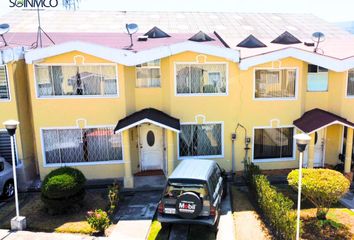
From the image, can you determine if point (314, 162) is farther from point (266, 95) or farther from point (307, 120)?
point (266, 95)

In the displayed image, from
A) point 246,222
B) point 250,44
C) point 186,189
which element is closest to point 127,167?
point 186,189

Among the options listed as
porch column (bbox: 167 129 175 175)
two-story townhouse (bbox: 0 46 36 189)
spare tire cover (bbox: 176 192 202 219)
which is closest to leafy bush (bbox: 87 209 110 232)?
spare tire cover (bbox: 176 192 202 219)

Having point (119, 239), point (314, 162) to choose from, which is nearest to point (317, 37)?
point (314, 162)

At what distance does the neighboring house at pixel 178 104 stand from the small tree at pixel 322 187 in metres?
3.94

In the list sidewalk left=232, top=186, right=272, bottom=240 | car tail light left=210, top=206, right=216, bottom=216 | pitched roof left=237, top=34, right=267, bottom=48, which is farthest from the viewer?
pitched roof left=237, top=34, right=267, bottom=48

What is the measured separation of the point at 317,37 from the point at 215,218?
1130 centimetres

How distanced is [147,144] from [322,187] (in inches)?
342

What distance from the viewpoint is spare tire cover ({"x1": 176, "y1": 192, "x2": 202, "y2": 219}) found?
33.7 ft

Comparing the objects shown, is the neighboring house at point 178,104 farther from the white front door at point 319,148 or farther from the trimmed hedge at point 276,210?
the trimmed hedge at point 276,210

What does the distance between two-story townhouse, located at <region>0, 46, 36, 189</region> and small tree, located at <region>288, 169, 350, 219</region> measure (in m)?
12.1

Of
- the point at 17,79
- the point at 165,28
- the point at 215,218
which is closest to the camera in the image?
the point at 215,218

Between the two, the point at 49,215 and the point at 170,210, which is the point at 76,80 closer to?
the point at 49,215

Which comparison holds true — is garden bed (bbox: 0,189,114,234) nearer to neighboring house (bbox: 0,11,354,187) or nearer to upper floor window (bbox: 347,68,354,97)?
neighboring house (bbox: 0,11,354,187)

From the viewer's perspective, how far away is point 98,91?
610 inches
